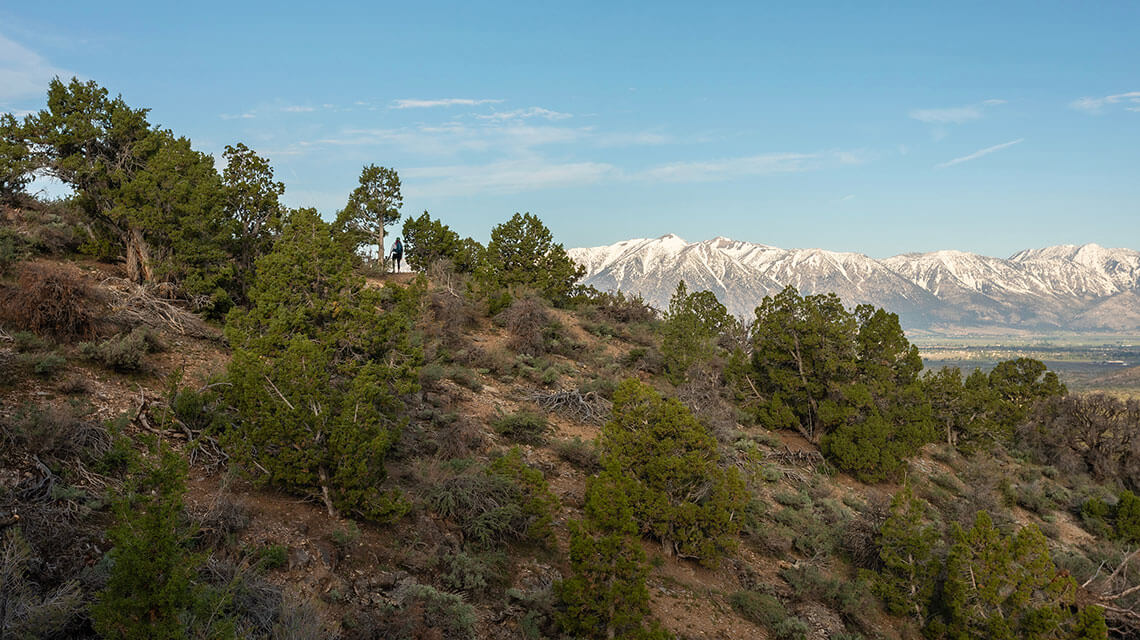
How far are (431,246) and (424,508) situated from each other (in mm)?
26005

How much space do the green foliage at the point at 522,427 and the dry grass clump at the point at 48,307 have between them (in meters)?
8.82

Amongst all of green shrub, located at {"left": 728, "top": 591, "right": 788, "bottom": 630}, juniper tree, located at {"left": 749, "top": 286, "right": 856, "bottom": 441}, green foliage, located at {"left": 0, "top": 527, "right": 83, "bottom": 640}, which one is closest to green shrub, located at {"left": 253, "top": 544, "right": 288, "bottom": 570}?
green foliage, located at {"left": 0, "top": 527, "right": 83, "bottom": 640}

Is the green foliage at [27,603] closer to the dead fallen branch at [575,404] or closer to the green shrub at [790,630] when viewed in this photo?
the green shrub at [790,630]

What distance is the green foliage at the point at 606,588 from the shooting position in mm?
8234

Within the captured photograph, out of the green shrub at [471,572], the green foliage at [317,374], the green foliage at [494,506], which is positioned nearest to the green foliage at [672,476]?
the green foliage at [494,506]

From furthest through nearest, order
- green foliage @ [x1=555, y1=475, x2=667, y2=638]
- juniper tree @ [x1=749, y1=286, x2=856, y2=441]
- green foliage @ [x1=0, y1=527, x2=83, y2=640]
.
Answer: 1. juniper tree @ [x1=749, y1=286, x2=856, y2=441]
2. green foliage @ [x1=555, y1=475, x2=667, y2=638]
3. green foliage @ [x1=0, y1=527, x2=83, y2=640]

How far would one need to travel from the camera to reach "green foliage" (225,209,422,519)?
857cm

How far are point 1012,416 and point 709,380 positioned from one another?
1730 cm

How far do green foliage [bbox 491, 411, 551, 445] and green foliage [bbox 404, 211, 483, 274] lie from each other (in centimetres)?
2030

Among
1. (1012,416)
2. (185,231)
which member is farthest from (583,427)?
(1012,416)

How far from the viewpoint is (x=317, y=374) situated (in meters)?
8.72

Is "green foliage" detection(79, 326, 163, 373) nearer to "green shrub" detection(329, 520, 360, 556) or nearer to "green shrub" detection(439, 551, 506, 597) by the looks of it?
"green shrub" detection(329, 520, 360, 556)

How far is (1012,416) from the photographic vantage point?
2788cm

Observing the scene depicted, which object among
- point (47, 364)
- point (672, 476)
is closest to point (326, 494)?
point (47, 364)
